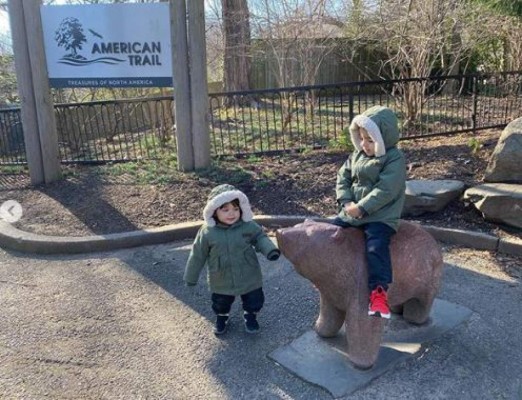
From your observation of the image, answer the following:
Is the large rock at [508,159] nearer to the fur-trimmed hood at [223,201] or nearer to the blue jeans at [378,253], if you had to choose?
the blue jeans at [378,253]

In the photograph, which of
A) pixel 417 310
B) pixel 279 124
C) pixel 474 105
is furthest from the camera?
pixel 279 124

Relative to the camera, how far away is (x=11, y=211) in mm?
5711

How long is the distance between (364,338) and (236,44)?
10.4 m

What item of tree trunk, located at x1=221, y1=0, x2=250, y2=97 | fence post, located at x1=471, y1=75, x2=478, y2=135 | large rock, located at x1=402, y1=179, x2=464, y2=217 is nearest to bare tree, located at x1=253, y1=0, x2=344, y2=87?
tree trunk, located at x1=221, y1=0, x2=250, y2=97

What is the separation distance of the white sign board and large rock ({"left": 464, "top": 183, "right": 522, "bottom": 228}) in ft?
12.2

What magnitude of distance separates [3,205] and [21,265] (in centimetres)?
171

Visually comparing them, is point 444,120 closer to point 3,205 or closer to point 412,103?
point 412,103

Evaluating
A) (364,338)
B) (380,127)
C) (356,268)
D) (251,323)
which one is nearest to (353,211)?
(356,268)

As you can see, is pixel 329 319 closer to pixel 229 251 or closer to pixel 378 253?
pixel 378 253

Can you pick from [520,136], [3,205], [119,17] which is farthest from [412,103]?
[3,205]

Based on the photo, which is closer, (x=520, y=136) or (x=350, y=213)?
(x=350, y=213)

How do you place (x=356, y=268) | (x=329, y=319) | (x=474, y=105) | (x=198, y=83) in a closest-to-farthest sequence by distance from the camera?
1. (x=356, y=268)
2. (x=329, y=319)
3. (x=198, y=83)
4. (x=474, y=105)

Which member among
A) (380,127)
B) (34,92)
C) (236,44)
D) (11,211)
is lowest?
(11,211)

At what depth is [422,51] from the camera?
8883 mm
